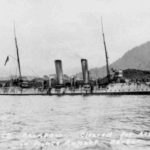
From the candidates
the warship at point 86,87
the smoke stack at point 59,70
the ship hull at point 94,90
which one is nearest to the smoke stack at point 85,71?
the warship at point 86,87

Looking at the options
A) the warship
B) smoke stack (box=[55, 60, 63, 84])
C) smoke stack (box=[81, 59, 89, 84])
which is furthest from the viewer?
smoke stack (box=[55, 60, 63, 84])

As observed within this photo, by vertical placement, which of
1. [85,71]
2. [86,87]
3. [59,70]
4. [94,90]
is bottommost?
[94,90]

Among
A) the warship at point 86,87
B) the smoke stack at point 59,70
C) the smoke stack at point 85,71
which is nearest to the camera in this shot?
the warship at point 86,87

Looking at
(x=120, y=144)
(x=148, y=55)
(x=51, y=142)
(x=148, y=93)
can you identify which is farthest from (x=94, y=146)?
(x=148, y=55)

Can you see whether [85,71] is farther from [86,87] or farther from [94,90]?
[94,90]

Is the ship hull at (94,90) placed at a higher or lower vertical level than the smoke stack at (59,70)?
lower

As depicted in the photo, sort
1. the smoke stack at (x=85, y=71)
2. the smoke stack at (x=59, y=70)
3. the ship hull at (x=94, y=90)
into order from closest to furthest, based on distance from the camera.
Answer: the ship hull at (x=94, y=90)
the smoke stack at (x=85, y=71)
the smoke stack at (x=59, y=70)

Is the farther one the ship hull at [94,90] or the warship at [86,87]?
the warship at [86,87]

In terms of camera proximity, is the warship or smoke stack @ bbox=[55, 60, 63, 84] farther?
smoke stack @ bbox=[55, 60, 63, 84]

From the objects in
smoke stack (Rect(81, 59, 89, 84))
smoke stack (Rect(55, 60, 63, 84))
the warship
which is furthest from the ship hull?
smoke stack (Rect(55, 60, 63, 84))

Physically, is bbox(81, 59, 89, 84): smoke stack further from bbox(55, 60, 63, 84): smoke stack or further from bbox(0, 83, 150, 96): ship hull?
bbox(55, 60, 63, 84): smoke stack

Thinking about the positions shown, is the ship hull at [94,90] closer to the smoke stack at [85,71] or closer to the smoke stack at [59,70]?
the smoke stack at [85,71]

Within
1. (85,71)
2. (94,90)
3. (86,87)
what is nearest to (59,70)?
(85,71)
